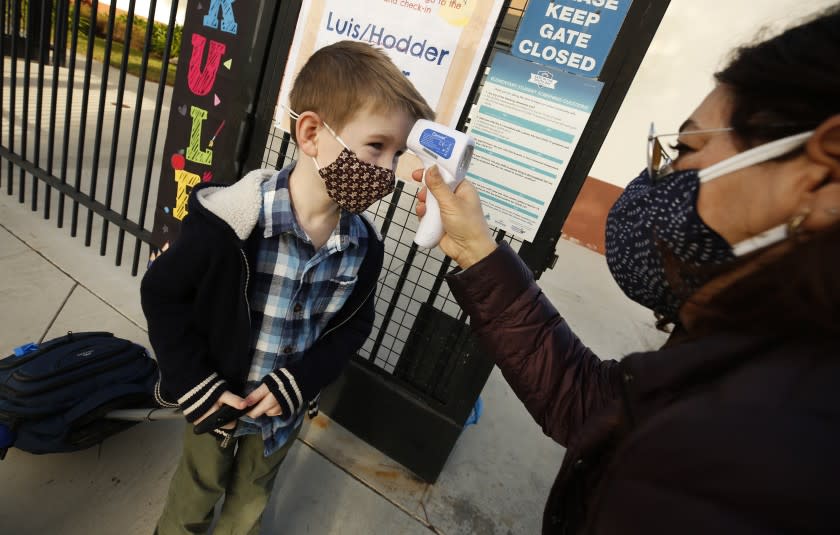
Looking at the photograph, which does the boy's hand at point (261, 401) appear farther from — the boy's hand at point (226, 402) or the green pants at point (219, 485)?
the green pants at point (219, 485)

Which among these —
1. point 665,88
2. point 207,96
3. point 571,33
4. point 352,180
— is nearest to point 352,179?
point 352,180

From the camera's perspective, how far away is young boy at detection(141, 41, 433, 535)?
122 cm

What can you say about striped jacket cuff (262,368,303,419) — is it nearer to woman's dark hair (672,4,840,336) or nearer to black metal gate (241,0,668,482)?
black metal gate (241,0,668,482)

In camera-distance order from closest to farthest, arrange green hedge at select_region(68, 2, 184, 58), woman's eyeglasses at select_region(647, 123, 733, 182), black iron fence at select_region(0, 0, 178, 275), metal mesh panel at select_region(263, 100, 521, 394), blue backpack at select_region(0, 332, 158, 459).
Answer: woman's eyeglasses at select_region(647, 123, 733, 182) < blue backpack at select_region(0, 332, 158, 459) < metal mesh panel at select_region(263, 100, 521, 394) < black iron fence at select_region(0, 0, 178, 275) < green hedge at select_region(68, 2, 184, 58)

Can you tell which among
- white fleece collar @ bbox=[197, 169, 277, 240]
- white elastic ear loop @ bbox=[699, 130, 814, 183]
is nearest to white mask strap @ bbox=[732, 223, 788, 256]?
white elastic ear loop @ bbox=[699, 130, 814, 183]

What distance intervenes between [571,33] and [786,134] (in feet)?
3.60

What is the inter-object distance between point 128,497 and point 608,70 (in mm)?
2599

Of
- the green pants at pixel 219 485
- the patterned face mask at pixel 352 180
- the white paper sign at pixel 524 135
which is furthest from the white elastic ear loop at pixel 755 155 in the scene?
the green pants at pixel 219 485

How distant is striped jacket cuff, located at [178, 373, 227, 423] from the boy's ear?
2.41 ft

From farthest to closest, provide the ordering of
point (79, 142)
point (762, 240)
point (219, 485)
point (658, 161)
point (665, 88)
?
point (665, 88), point (79, 142), point (219, 485), point (658, 161), point (762, 240)

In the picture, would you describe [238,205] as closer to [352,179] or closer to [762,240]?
[352,179]

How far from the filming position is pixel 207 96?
240 cm

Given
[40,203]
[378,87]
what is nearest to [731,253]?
[378,87]

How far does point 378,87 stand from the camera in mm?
1277
